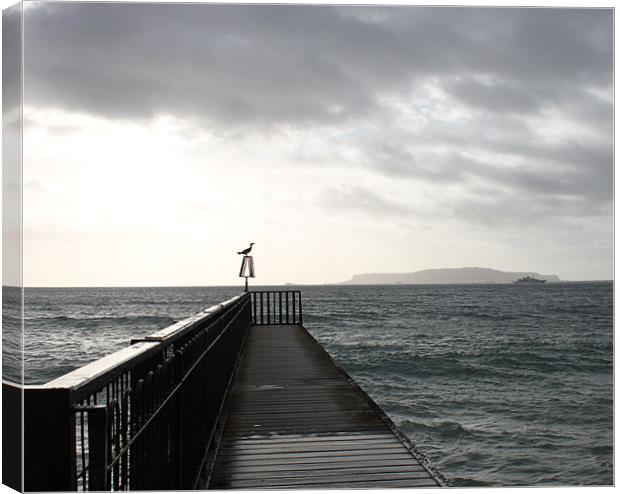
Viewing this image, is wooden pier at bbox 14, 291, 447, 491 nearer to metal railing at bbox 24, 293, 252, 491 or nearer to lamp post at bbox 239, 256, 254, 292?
metal railing at bbox 24, 293, 252, 491

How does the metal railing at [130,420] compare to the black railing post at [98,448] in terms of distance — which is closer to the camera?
the metal railing at [130,420]

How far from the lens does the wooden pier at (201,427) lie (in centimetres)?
137

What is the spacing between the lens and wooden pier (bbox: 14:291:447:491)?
137 centimetres

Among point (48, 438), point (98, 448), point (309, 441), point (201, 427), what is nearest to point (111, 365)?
point (98, 448)

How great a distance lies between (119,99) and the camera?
17.6 meters

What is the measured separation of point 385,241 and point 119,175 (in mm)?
26478

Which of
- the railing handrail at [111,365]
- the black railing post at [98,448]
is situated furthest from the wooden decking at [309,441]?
the black railing post at [98,448]

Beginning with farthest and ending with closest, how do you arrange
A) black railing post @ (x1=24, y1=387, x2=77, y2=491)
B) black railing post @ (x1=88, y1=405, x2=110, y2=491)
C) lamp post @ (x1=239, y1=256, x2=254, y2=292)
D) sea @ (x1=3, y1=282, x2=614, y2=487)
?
lamp post @ (x1=239, y1=256, x2=254, y2=292) → sea @ (x1=3, y1=282, x2=614, y2=487) → black railing post @ (x1=88, y1=405, x2=110, y2=491) → black railing post @ (x1=24, y1=387, x2=77, y2=491)

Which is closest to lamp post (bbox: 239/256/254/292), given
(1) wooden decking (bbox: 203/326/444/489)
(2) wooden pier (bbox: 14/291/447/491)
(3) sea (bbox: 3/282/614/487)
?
(3) sea (bbox: 3/282/614/487)

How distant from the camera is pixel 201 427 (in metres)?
3.64

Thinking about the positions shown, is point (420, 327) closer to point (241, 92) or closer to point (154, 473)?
point (241, 92)

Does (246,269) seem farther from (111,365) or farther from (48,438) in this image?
(48,438)

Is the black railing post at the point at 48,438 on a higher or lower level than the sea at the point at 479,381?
higher

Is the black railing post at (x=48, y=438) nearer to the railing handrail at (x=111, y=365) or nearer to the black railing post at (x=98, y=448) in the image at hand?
the railing handrail at (x=111, y=365)
